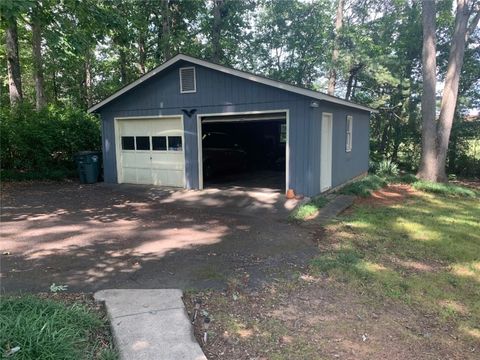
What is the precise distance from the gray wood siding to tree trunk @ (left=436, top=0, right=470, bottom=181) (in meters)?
3.35

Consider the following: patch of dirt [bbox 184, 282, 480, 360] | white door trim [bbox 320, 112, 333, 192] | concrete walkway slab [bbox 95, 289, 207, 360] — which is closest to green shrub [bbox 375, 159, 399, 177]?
white door trim [bbox 320, 112, 333, 192]

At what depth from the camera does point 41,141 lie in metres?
12.2

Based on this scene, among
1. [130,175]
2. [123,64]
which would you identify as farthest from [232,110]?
[123,64]

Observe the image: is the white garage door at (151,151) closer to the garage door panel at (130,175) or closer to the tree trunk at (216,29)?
the garage door panel at (130,175)

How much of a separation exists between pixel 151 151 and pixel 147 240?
5.62 m

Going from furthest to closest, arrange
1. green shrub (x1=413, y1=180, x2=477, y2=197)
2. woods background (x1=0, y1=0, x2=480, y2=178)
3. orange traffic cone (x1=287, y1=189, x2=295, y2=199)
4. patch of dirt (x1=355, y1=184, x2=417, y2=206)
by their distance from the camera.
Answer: woods background (x1=0, y1=0, x2=480, y2=178) → green shrub (x1=413, y1=180, x2=477, y2=197) → patch of dirt (x1=355, y1=184, x2=417, y2=206) → orange traffic cone (x1=287, y1=189, x2=295, y2=199)

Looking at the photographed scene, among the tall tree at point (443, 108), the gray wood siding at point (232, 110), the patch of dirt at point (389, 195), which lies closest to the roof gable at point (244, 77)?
the gray wood siding at point (232, 110)

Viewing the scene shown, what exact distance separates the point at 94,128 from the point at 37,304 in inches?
448

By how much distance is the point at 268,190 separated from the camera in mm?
10289

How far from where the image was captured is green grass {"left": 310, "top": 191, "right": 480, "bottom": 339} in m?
4.04

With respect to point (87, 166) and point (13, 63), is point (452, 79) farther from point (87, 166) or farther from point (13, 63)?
point (13, 63)

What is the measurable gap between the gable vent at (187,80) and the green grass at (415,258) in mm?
5464

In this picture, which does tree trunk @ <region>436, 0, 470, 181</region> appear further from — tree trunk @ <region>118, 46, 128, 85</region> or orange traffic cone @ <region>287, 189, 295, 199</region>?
tree trunk @ <region>118, 46, 128, 85</region>

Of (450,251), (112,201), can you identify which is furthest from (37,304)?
(112,201)
